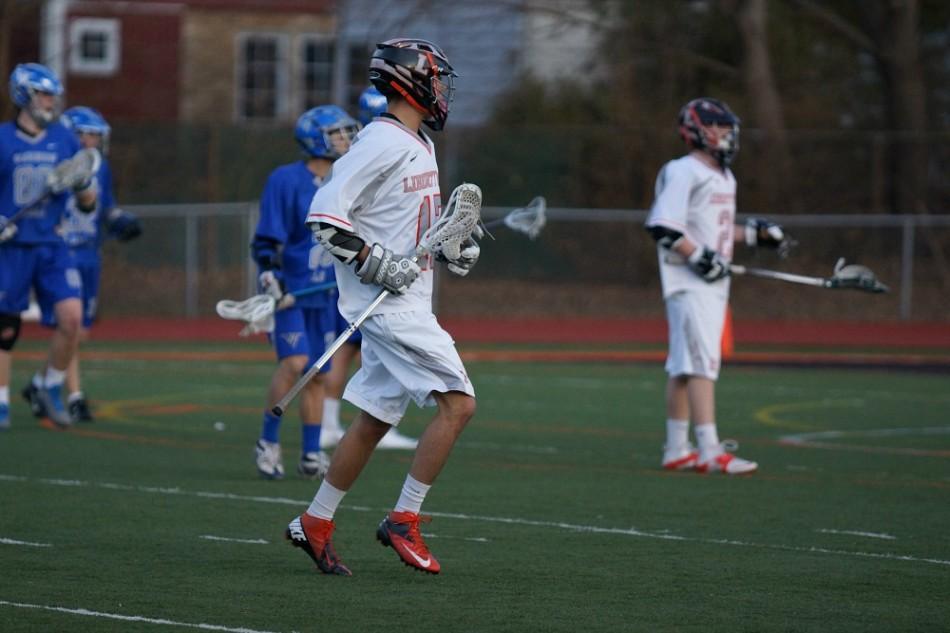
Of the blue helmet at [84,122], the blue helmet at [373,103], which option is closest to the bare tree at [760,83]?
the blue helmet at [84,122]

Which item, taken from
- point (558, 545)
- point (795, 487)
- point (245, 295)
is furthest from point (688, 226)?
point (245, 295)

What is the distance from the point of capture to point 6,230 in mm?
12359

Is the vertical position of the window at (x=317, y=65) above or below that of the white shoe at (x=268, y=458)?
above

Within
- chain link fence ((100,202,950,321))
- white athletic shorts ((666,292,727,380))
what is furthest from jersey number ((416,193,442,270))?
chain link fence ((100,202,950,321))

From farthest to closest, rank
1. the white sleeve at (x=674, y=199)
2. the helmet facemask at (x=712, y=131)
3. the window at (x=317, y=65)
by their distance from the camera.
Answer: the window at (x=317, y=65)
the helmet facemask at (x=712, y=131)
the white sleeve at (x=674, y=199)

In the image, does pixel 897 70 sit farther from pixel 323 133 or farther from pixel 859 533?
pixel 859 533

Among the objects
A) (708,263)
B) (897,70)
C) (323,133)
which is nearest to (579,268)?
(897,70)

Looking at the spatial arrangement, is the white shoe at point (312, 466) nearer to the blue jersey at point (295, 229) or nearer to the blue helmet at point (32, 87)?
the blue jersey at point (295, 229)

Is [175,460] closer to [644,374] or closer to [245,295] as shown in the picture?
[644,374]

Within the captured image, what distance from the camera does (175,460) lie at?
37.3 ft

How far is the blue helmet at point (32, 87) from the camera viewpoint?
1235 centimetres

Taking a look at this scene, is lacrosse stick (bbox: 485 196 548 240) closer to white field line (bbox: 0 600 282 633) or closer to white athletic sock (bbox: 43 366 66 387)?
white athletic sock (bbox: 43 366 66 387)

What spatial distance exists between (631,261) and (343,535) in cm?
1831

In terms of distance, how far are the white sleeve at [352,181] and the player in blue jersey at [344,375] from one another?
145 inches
